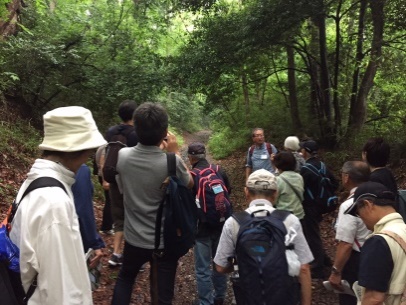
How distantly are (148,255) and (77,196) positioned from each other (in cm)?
79

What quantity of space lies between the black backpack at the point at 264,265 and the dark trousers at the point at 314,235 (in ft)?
9.35

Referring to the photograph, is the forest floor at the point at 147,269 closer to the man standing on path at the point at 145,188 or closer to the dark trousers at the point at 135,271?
the dark trousers at the point at 135,271

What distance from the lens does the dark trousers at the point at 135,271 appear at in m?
3.17

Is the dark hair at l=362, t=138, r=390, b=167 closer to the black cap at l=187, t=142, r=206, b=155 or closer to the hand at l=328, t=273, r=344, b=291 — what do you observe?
the hand at l=328, t=273, r=344, b=291

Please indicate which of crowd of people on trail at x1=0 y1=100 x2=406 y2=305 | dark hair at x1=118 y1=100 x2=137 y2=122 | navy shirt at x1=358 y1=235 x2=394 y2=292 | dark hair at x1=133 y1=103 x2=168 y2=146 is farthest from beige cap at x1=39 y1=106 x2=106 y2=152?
dark hair at x1=118 y1=100 x2=137 y2=122

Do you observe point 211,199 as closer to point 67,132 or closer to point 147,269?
point 147,269

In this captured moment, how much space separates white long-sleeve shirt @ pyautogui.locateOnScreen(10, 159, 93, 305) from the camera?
1.71 meters

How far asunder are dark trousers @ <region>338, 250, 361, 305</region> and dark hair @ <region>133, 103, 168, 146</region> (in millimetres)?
2021

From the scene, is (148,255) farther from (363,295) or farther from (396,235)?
(396,235)

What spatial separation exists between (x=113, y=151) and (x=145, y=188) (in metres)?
1.39

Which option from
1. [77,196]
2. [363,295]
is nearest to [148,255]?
[77,196]

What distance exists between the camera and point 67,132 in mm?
2027

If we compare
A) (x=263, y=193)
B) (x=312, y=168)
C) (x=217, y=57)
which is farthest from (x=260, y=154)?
(x=263, y=193)

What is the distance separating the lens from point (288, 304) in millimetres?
2453
